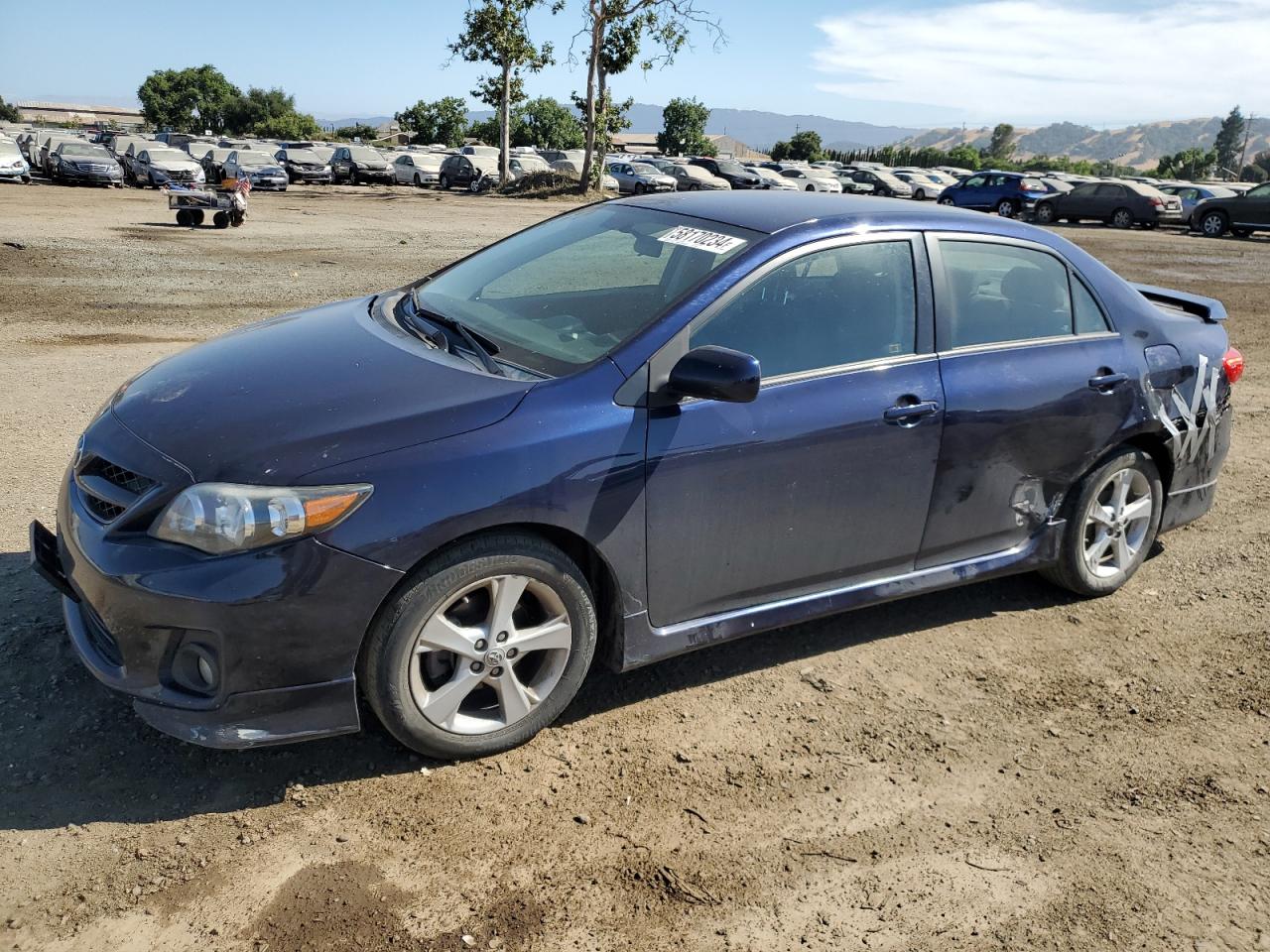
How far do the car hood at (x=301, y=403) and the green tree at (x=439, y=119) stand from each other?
246 feet

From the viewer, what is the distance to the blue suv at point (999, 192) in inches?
1316

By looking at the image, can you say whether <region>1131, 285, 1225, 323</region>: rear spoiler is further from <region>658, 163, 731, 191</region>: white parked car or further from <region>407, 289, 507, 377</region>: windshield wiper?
<region>658, 163, 731, 191</region>: white parked car

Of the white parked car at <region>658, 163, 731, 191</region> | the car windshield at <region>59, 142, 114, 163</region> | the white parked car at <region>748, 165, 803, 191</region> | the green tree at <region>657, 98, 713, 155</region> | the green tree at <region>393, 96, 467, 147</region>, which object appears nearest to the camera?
the car windshield at <region>59, 142, 114, 163</region>

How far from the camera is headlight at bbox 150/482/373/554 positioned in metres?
2.80

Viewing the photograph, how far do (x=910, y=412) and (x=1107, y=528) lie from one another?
148 cm

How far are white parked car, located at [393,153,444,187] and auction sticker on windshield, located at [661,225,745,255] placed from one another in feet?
131

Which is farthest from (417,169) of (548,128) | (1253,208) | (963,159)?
(963,159)

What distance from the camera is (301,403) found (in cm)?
318

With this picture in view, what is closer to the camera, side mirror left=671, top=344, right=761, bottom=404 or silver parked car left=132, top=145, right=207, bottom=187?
side mirror left=671, top=344, right=761, bottom=404

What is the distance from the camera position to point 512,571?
309 cm

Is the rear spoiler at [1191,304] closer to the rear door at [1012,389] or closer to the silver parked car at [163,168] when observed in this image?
the rear door at [1012,389]

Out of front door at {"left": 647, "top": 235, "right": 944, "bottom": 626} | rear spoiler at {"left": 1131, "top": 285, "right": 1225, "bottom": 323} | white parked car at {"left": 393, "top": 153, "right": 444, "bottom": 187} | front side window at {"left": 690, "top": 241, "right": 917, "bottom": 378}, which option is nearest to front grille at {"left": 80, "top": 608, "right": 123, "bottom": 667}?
front door at {"left": 647, "top": 235, "right": 944, "bottom": 626}

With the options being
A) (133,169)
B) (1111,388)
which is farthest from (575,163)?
(1111,388)

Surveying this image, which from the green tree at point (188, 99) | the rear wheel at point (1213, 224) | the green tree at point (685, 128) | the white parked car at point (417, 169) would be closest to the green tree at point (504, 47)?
the white parked car at point (417, 169)
